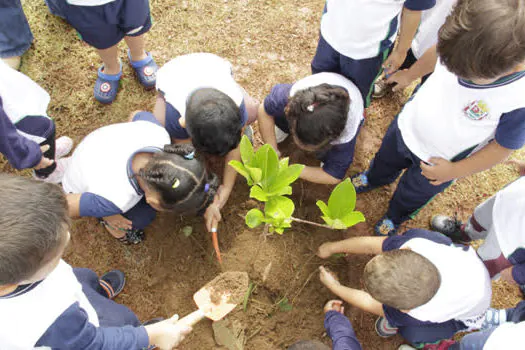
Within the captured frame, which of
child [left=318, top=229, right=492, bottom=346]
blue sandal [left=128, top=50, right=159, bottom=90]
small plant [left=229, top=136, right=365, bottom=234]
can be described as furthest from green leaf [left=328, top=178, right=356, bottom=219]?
blue sandal [left=128, top=50, right=159, bottom=90]

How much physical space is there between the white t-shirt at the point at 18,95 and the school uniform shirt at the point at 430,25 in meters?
1.68

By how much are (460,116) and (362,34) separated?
483 mm

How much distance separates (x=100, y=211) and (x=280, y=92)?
91 cm

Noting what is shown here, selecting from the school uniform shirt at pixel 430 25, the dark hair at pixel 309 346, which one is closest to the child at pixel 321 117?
the school uniform shirt at pixel 430 25

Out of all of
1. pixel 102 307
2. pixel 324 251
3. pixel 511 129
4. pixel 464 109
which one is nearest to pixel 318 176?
pixel 324 251

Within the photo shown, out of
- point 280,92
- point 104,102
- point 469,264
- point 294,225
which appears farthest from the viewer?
point 104,102

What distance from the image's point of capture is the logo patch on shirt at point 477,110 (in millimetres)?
1199

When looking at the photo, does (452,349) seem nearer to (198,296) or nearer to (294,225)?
(294,225)

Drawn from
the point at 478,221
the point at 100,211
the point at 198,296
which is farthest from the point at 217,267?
the point at 478,221

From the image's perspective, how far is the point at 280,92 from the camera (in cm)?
168

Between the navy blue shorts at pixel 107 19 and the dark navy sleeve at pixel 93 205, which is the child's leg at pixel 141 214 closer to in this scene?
the dark navy sleeve at pixel 93 205

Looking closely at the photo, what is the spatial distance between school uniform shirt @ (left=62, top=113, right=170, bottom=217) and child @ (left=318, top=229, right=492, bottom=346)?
95 cm

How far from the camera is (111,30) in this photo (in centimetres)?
170

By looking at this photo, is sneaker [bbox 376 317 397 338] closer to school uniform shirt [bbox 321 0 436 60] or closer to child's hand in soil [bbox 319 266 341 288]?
child's hand in soil [bbox 319 266 341 288]
